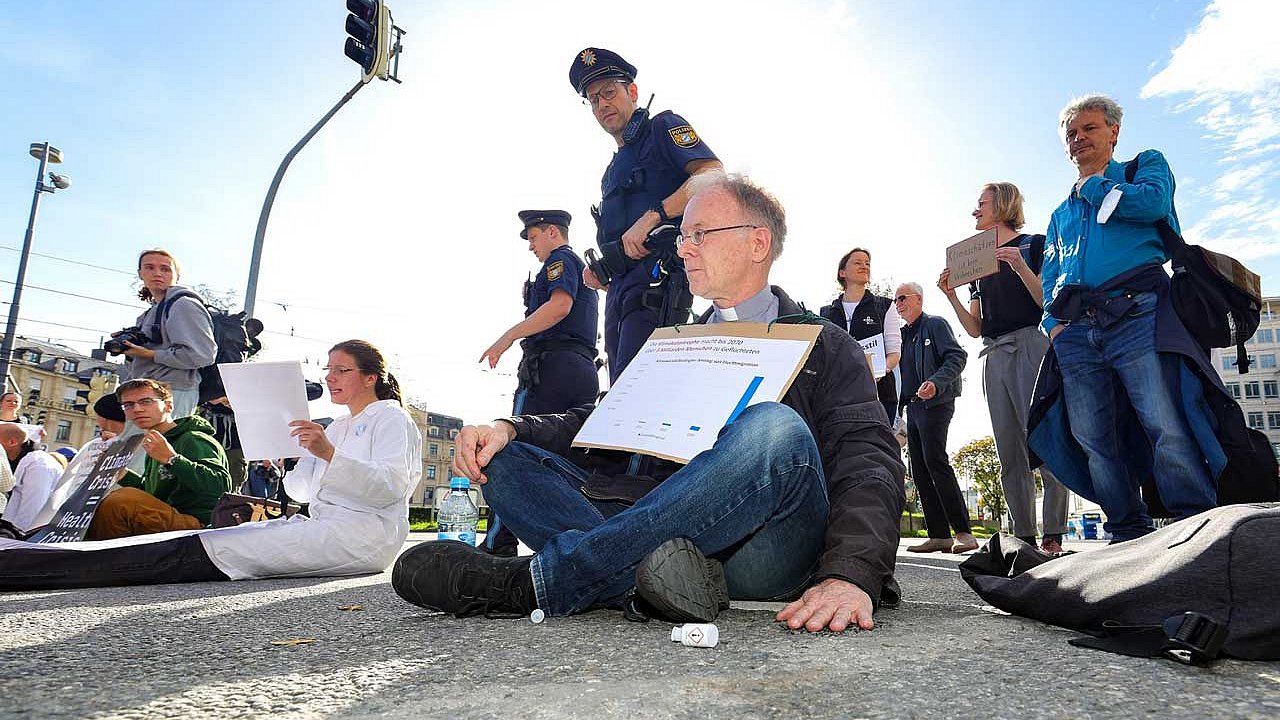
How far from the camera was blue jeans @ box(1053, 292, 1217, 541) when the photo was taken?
2.89m

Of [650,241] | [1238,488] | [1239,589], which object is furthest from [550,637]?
[1238,488]

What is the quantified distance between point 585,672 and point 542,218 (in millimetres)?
3805

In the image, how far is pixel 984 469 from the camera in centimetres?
3781

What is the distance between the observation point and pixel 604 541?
1.74 m

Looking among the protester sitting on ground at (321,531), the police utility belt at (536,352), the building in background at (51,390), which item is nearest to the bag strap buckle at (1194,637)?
the protester sitting on ground at (321,531)

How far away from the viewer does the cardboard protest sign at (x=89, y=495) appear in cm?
384

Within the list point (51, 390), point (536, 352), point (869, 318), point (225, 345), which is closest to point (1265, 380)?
point (869, 318)

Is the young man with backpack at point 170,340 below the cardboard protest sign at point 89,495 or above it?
above

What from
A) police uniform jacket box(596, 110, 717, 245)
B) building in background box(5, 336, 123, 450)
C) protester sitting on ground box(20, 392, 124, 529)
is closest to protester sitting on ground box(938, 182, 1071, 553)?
police uniform jacket box(596, 110, 717, 245)

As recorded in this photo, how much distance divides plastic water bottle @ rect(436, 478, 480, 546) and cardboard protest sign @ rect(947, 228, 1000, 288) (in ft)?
12.6

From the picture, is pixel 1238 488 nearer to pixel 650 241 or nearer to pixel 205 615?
pixel 650 241

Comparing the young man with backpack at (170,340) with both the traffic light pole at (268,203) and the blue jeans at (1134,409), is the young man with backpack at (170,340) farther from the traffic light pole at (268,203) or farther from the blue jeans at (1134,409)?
the blue jeans at (1134,409)

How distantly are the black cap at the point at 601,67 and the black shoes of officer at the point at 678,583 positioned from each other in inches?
114

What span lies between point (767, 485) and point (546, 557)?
0.57 metres
